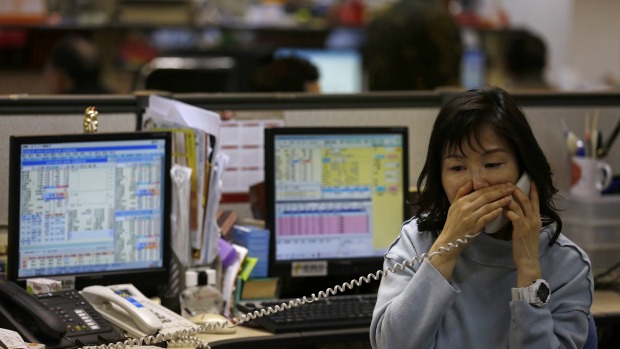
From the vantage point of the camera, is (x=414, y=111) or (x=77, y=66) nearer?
(x=414, y=111)

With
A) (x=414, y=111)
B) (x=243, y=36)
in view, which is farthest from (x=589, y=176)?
(x=243, y=36)

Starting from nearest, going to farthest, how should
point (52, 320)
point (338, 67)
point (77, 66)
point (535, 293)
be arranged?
point (535, 293), point (52, 320), point (77, 66), point (338, 67)

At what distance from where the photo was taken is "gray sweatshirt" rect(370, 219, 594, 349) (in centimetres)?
185

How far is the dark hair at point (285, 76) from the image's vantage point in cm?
403

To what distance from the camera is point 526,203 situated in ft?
6.28

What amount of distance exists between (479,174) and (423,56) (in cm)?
173

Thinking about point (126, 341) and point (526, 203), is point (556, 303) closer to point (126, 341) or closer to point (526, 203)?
point (526, 203)

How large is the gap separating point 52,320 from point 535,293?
97 centimetres

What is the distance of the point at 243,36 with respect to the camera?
23.7ft

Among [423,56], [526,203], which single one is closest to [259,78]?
[423,56]

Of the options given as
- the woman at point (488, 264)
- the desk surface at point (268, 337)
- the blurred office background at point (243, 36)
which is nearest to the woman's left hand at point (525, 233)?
the woman at point (488, 264)

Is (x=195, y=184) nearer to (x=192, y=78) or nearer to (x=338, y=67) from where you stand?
(x=192, y=78)

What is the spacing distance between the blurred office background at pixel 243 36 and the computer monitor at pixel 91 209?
3.05 m

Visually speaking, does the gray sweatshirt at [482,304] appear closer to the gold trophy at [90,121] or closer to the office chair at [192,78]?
the gold trophy at [90,121]
